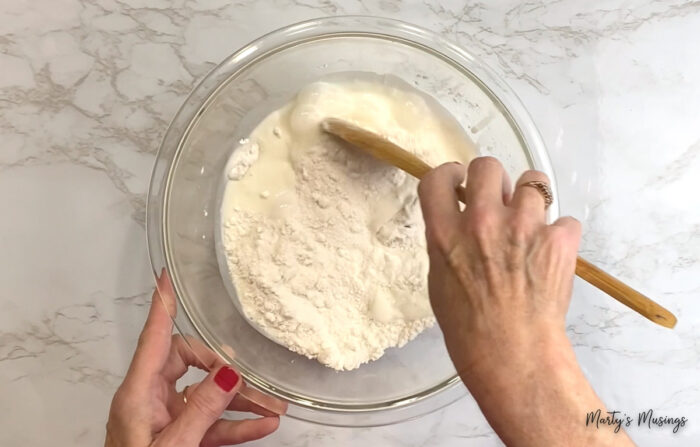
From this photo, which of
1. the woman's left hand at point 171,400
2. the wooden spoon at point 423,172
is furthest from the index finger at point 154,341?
the wooden spoon at point 423,172

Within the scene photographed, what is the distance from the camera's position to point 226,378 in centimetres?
77

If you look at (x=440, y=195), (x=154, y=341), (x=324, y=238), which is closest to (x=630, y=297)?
(x=440, y=195)

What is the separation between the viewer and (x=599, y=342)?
3.06 ft

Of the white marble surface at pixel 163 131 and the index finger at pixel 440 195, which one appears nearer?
the index finger at pixel 440 195

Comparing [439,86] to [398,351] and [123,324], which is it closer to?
[398,351]

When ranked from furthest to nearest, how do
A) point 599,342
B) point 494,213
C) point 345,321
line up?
1. point 599,342
2. point 345,321
3. point 494,213

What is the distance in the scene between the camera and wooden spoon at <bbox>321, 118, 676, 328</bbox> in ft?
1.92

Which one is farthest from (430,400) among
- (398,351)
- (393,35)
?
(393,35)

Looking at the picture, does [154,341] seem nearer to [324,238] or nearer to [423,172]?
[324,238]

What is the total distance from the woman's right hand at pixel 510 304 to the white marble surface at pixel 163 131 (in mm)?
388

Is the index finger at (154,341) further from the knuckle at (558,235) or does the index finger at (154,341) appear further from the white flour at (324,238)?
the knuckle at (558,235)

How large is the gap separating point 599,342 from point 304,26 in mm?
666

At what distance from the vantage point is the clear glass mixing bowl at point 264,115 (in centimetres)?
82

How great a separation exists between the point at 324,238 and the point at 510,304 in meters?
0.31
